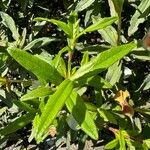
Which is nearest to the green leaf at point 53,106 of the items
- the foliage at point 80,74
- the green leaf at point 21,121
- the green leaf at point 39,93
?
the foliage at point 80,74

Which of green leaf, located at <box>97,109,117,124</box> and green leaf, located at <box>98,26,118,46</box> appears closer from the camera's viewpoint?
green leaf, located at <box>97,109,117,124</box>

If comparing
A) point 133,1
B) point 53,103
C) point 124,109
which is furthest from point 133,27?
point 53,103

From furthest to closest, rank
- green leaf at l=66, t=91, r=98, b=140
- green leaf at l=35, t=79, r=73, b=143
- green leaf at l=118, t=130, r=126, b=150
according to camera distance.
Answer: green leaf at l=118, t=130, r=126, b=150, green leaf at l=66, t=91, r=98, b=140, green leaf at l=35, t=79, r=73, b=143

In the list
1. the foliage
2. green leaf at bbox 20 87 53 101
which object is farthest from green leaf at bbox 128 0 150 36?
green leaf at bbox 20 87 53 101

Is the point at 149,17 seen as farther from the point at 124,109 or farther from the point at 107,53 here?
the point at 107,53

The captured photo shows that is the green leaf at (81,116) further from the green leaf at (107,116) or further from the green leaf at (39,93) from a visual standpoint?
the green leaf at (107,116)

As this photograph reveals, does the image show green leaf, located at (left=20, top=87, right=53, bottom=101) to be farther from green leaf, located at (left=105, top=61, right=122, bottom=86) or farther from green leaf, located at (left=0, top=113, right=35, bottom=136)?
green leaf, located at (left=105, top=61, right=122, bottom=86)

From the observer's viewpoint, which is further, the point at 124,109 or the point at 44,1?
the point at 44,1

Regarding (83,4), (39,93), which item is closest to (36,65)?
(39,93)
